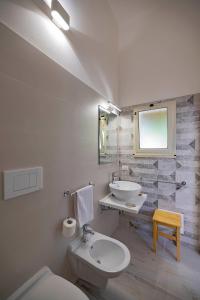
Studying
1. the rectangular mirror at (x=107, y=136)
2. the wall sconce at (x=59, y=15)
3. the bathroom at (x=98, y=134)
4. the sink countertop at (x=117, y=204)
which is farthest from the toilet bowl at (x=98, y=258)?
the wall sconce at (x=59, y=15)

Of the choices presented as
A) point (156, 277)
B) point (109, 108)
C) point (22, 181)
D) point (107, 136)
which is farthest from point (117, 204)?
point (109, 108)

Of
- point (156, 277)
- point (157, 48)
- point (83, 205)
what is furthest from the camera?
point (157, 48)

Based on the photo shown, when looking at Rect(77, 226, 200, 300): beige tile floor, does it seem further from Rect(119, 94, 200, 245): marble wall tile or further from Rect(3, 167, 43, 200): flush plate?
Rect(3, 167, 43, 200): flush plate

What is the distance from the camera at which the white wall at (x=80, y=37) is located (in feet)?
3.00

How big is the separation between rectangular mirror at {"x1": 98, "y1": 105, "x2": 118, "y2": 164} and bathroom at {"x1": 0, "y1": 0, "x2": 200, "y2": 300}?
27 millimetres

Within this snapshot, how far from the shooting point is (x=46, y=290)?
34.6 inches

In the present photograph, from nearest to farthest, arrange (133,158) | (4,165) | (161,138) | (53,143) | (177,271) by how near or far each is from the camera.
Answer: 1. (4,165)
2. (53,143)
3. (177,271)
4. (161,138)
5. (133,158)

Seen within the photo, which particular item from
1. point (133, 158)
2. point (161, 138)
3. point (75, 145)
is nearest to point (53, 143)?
point (75, 145)

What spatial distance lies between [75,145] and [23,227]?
30.7 inches

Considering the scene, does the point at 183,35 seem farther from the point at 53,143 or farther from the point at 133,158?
the point at 53,143

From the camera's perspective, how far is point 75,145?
4.45ft

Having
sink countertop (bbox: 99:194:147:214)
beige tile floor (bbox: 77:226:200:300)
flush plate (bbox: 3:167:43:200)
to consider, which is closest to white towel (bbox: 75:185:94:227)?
sink countertop (bbox: 99:194:147:214)

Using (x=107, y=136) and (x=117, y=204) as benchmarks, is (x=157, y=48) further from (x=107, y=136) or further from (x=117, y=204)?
(x=117, y=204)

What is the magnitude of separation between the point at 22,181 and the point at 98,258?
117 cm
